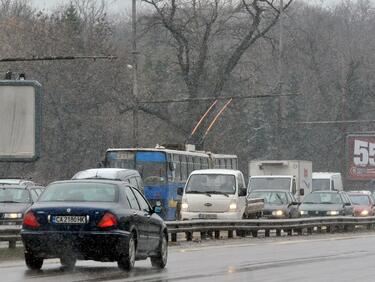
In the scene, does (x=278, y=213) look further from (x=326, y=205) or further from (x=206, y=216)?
(x=206, y=216)

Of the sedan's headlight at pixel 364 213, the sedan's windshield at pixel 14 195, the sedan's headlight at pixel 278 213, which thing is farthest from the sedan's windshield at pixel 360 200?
the sedan's windshield at pixel 14 195

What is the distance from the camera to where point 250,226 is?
35.2 m

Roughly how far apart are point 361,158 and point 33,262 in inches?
2269

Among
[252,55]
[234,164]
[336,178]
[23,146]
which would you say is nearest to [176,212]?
[234,164]

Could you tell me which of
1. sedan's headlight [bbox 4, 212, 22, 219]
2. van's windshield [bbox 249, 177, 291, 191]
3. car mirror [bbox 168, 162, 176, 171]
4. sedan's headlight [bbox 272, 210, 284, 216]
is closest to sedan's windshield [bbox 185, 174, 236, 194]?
sedan's headlight [bbox 4, 212, 22, 219]

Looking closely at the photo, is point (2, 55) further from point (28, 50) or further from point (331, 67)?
point (331, 67)

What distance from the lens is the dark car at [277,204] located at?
44.0 metres

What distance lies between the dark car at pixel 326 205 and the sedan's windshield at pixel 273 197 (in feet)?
2.34

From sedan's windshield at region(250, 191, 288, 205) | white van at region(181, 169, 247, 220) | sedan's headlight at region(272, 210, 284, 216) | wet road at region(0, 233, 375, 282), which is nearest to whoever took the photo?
wet road at region(0, 233, 375, 282)

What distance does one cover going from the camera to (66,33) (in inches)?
3009

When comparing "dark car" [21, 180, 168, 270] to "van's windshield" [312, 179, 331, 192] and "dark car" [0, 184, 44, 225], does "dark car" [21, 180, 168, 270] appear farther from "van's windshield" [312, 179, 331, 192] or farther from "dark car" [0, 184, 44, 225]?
"van's windshield" [312, 179, 331, 192]

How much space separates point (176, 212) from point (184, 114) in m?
31.9

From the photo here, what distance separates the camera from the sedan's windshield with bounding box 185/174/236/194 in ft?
122

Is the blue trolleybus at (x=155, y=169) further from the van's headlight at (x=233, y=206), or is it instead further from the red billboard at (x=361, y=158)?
the red billboard at (x=361, y=158)
